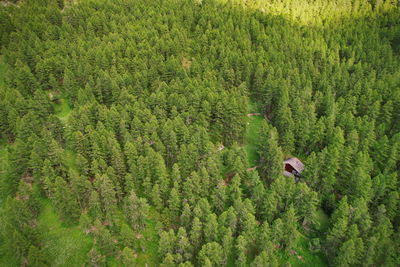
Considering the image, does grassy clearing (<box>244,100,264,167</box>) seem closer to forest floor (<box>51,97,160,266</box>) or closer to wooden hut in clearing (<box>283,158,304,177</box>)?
wooden hut in clearing (<box>283,158,304,177</box>)

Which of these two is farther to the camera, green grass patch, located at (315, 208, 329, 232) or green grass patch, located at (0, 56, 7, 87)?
green grass patch, located at (0, 56, 7, 87)

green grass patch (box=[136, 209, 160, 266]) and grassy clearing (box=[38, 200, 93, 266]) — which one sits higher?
grassy clearing (box=[38, 200, 93, 266])

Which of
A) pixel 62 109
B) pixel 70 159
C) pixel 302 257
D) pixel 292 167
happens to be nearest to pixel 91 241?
pixel 70 159

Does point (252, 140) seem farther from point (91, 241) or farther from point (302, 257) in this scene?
point (91, 241)

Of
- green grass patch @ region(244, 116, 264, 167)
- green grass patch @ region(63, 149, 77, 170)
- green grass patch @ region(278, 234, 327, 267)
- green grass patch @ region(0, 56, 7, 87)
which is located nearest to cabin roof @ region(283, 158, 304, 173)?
green grass patch @ region(244, 116, 264, 167)

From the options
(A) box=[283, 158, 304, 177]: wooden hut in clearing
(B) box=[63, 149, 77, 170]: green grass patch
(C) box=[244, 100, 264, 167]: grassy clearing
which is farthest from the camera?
(C) box=[244, 100, 264, 167]: grassy clearing

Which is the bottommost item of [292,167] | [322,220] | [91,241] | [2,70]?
[322,220]
